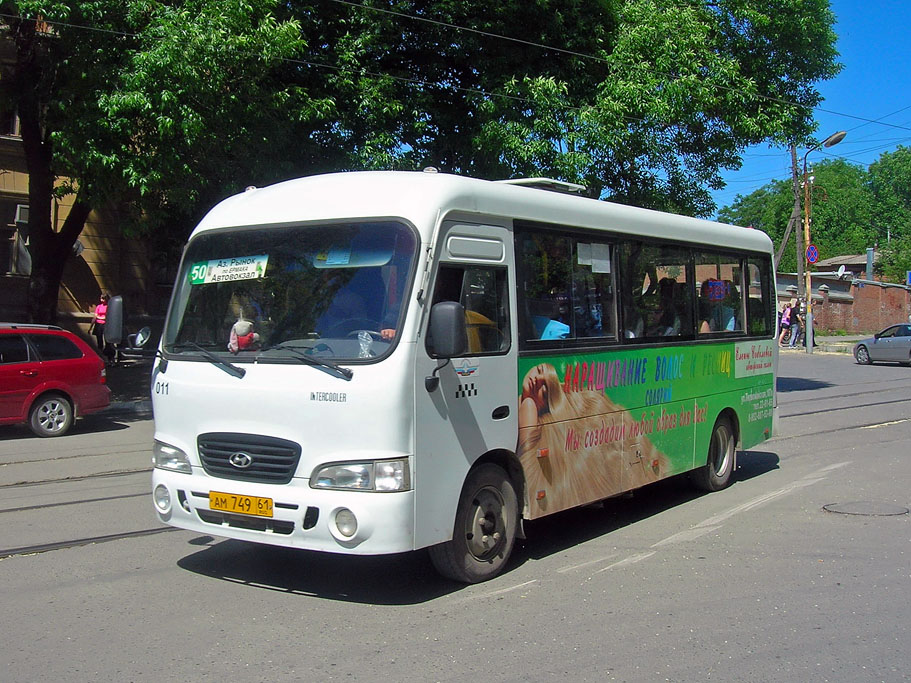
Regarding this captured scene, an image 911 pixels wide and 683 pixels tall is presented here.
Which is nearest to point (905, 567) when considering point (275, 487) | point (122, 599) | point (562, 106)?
point (275, 487)

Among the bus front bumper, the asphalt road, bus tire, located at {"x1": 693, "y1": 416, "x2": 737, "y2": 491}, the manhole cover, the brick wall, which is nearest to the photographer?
the asphalt road

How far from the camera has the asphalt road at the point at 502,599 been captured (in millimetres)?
4684

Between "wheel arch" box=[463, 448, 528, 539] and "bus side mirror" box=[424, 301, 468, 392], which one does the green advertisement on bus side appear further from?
"bus side mirror" box=[424, 301, 468, 392]

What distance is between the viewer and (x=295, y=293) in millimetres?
5809

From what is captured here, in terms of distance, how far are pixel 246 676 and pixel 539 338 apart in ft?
10.5

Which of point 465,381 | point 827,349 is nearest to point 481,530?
point 465,381

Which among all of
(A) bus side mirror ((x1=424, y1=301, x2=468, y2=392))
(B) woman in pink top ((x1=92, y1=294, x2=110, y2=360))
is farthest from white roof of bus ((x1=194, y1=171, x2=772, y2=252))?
(B) woman in pink top ((x1=92, y1=294, x2=110, y2=360))

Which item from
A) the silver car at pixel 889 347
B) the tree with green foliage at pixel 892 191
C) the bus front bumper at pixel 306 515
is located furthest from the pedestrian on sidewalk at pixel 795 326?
the tree with green foliage at pixel 892 191

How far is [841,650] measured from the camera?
4910 mm

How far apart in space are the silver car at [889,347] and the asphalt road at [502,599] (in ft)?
78.6

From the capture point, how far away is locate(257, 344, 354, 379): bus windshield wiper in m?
5.37

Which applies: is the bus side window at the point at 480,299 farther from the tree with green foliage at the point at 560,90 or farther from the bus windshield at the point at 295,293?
the tree with green foliage at the point at 560,90

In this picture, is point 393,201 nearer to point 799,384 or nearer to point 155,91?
point 155,91

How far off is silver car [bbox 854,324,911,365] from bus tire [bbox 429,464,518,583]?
28.5 meters
